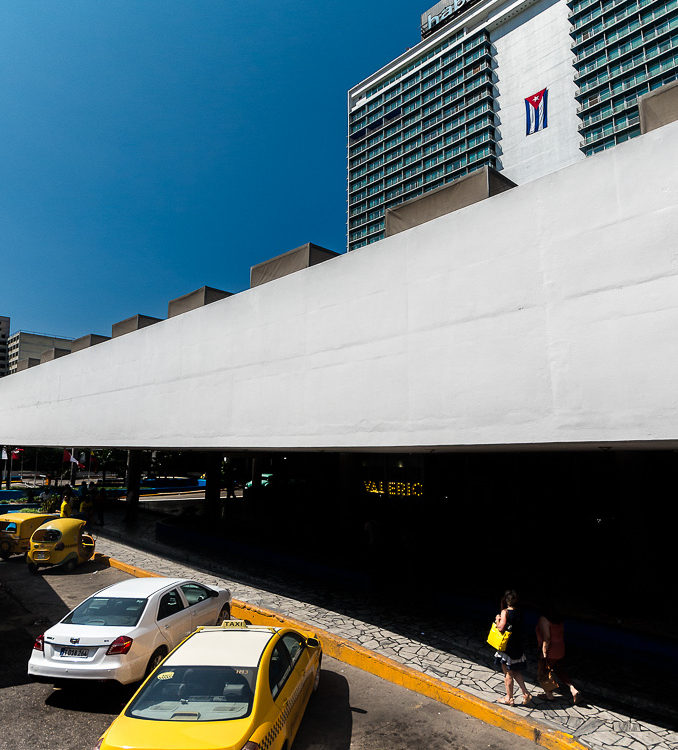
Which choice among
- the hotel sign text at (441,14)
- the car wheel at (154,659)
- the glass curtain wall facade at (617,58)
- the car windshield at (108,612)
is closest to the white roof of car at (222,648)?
the car wheel at (154,659)

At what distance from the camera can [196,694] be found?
5.08m

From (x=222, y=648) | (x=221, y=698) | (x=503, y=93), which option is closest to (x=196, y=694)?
(x=221, y=698)

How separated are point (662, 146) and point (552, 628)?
6.27 meters

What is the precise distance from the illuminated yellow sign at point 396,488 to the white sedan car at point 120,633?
1213 cm

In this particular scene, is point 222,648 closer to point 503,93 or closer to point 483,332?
point 483,332

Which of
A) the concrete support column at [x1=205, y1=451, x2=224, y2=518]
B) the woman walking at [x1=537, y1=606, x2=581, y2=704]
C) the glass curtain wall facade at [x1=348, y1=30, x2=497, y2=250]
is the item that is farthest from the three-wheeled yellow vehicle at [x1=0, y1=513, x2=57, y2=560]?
the glass curtain wall facade at [x1=348, y1=30, x2=497, y2=250]

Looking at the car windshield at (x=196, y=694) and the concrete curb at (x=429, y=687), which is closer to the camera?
the car windshield at (x=196, y=694)

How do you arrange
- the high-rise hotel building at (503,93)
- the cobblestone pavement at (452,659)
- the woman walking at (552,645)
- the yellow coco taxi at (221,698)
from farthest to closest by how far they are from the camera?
1. the high-rise hotel building at (503,93)
2. the woman walking at (552,645)
3. the cobblestone pavement at (452,659)
4. the yellow coco taxi at (221,698)

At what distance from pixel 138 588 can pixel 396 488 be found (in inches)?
540

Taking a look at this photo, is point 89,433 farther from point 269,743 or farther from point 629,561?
point 629,561

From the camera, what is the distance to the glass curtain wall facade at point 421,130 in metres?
116

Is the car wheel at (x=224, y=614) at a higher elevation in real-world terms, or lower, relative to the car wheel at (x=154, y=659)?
lower

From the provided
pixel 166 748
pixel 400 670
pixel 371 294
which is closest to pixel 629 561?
pixel 400 670

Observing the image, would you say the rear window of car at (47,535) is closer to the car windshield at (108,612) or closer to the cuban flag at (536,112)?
the car windshield at (108,612)
